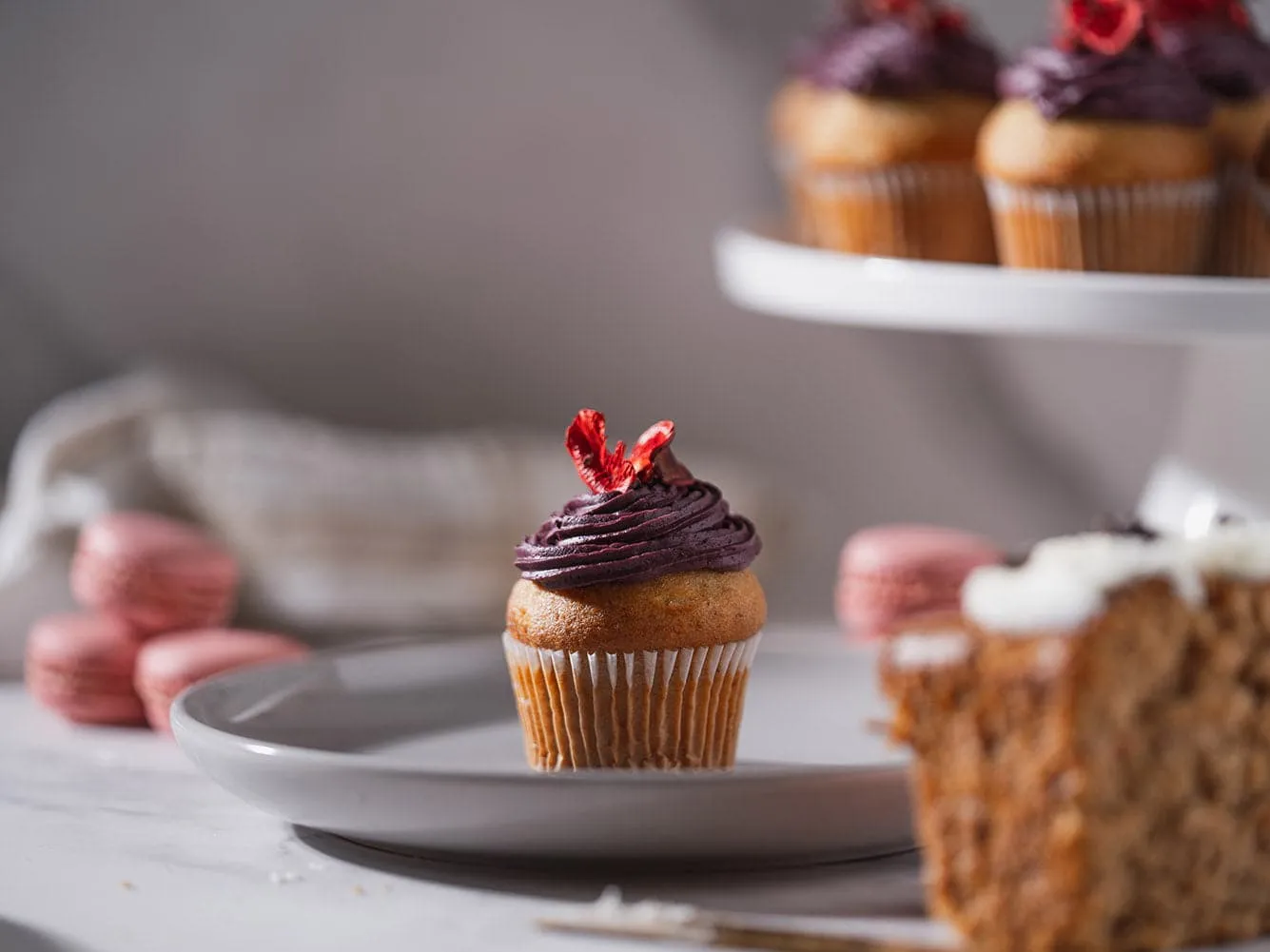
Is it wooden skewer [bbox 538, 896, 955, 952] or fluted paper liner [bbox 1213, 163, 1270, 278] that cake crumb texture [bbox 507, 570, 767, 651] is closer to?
wooden skewer [bbox 538, 896, 955, 952]

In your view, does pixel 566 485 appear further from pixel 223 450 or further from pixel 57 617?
pixel 57 617

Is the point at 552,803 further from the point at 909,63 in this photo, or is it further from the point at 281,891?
the point at 909,63

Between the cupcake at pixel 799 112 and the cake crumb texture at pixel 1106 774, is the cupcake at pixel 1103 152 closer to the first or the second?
the cupcake at pixel 799 112

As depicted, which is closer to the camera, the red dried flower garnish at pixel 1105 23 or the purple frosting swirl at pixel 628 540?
the purple frosting swirl at pixel 628 540

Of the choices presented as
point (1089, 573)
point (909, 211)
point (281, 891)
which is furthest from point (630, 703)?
point (909, 211)

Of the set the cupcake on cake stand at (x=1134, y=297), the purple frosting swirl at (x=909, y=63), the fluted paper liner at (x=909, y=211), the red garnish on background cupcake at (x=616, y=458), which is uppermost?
the purple frosting swirl at (x=909, y=63)

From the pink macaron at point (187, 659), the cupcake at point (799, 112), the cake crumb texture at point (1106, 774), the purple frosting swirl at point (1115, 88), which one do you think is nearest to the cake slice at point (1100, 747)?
the cake crumb texture at point (1106, 774)
